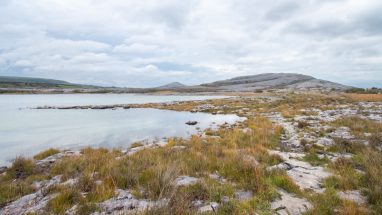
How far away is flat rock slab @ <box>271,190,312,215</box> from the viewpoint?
16.6 ft

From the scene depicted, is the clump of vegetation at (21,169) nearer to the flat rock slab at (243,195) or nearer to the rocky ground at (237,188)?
the rocky ground at (237,188)

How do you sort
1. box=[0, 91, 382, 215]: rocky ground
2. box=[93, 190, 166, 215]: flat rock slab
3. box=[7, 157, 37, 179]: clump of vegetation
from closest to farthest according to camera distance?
box=[93, 190, 166, 215]: flat rock slab, box=[0, 91, 382, 215]: rocky ground, box=[7, 157, 37, 179]: clump of vegetation

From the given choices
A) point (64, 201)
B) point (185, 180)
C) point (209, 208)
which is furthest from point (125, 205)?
point (185, 180)

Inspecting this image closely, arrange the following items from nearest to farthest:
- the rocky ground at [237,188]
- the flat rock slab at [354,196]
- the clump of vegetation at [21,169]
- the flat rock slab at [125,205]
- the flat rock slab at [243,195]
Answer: the flat rock slab at [125,205] < the rocky ground at [237,188] < the flat rock slab at [354,196] < the flat rock slab at [243,195] < the clump of vegetation at [21,169]

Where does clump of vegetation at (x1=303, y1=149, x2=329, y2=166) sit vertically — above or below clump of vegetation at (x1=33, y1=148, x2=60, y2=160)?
above

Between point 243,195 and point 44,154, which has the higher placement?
point 243,195

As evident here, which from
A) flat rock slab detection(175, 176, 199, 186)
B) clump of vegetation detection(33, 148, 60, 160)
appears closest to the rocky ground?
flat rock slab detection(175, 176, 199, 186)

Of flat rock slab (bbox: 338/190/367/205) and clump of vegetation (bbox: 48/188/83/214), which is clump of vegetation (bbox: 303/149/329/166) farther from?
clump of vegetation (bbox: 48/188/83/214)

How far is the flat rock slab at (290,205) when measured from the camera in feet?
16.6

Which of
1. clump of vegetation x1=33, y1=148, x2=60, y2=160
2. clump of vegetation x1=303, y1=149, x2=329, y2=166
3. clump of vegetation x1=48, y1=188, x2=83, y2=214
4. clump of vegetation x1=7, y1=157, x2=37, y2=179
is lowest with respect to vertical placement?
clump of vegetation x1=33, y1=148, x2=60, y2=160

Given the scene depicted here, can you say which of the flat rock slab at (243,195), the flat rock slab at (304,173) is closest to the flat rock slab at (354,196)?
the flat rock slab at (304,173)

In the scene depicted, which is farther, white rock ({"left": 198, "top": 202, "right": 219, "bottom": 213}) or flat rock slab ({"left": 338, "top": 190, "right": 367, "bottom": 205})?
flat rock slab ({"left": 338, "top": 190, "right": 367, "bottom": 205})

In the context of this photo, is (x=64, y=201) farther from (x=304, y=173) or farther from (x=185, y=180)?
(x=304, y=173)

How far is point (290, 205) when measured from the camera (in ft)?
17.6
